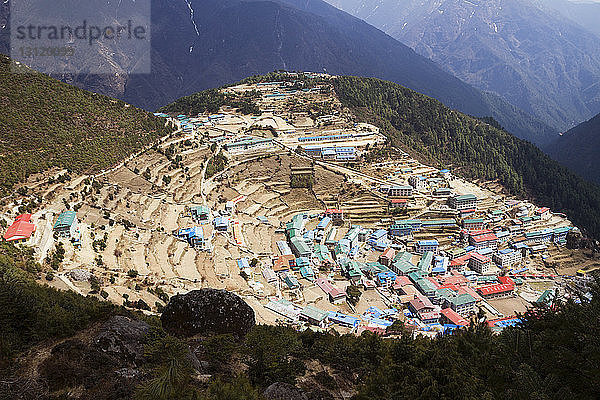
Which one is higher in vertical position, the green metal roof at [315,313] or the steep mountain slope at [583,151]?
the steep mountain slope at [583,151]

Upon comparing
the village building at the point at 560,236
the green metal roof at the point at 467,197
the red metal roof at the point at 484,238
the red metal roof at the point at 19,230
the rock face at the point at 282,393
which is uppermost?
the rock face at the point at 282,393

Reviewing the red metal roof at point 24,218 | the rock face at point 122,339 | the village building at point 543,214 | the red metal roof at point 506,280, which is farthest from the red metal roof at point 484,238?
the red metal roof at point 24,218

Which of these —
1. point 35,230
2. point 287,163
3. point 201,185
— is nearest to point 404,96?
point 287,163

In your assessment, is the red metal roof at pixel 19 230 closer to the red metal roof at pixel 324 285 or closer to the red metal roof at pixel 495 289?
the red metal roof at pixel 324 285

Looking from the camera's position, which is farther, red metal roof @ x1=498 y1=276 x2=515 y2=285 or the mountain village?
red metal roof @ x1=498 y1=276 x2=515 y2=285

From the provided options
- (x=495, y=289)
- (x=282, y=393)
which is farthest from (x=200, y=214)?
(x=282, y=393)

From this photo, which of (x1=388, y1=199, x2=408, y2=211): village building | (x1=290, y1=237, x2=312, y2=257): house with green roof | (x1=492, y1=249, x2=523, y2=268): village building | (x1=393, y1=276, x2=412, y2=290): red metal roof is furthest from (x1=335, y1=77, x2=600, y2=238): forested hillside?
(x1=393, y1=276, x2=412, y2=290): red metal roof

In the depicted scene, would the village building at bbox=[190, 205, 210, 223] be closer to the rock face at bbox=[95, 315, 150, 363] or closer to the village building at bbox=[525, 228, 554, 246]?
the rock face at bbox=[95, 315, 150, 363]
